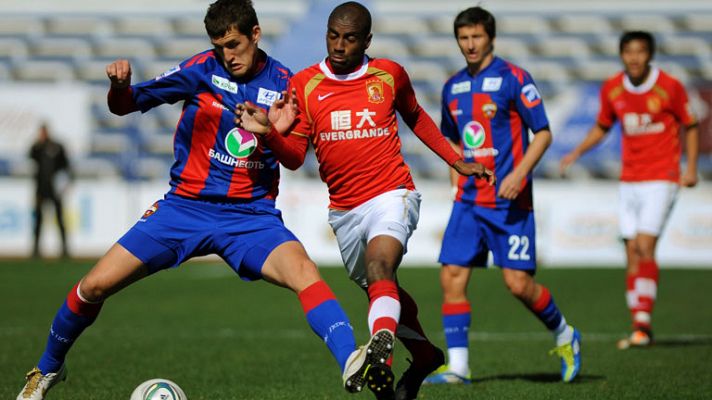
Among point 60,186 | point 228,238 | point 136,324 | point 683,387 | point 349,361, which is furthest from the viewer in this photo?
point 60,186

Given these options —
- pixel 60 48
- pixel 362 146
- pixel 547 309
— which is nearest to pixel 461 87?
pixel 547 309

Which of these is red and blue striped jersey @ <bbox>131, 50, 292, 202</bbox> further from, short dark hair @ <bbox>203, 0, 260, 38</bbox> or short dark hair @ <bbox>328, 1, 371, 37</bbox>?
short dark hair @ <bbox>328, 1, 371, 37</bbox>

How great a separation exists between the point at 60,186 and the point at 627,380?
15.0 m

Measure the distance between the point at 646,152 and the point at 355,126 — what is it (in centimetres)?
461

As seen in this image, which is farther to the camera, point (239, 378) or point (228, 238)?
point (239, 378)

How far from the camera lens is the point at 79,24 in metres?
27.9

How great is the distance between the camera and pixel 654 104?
363 inches

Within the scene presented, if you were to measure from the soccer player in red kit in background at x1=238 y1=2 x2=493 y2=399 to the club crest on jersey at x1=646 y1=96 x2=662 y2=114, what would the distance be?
4175 millimetres

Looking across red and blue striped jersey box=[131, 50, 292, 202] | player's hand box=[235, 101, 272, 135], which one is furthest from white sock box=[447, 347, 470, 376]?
player's hand box=[235, 101, 272, 135]

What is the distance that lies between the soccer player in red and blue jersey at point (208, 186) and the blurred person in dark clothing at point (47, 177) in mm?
14476

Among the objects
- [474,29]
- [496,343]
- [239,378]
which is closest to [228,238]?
[239,378]

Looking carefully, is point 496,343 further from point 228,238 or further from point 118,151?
point 118,151

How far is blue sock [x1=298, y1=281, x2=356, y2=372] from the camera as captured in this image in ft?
15.5

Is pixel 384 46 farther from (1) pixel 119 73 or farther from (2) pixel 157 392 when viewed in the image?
(2) pixel 157 392
